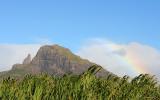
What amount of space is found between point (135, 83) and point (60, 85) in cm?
282

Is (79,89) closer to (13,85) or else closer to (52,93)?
(52,93)

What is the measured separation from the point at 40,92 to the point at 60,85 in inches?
35.6

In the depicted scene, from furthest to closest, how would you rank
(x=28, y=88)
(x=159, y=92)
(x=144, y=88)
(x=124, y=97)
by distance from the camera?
(x=159, y=92) → (x=144, y=88) → (x=124, y=97) → (x=28, y=88)

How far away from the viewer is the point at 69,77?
363 inches

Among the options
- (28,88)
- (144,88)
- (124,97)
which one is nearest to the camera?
(28,88)

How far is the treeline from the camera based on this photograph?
751 centimetres

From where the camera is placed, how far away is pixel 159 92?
11.0m

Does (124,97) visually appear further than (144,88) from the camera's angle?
No

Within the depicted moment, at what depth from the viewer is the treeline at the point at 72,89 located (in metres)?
7.51

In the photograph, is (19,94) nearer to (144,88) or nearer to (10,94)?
(10,94)

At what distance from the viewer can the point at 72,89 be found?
7.95 m

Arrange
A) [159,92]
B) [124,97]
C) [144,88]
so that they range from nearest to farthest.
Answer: [124,97], [144,88], [159,92]

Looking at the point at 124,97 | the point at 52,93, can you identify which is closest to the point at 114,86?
the point at 124,97

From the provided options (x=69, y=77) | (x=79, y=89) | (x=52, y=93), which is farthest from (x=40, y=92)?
(x=69, y=77)
